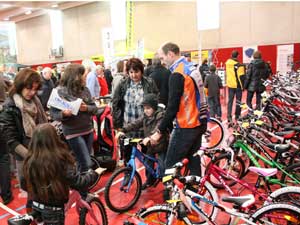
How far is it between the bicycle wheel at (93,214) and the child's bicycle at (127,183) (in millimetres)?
464

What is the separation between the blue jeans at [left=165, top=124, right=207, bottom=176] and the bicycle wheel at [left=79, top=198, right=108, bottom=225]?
792 millimetres

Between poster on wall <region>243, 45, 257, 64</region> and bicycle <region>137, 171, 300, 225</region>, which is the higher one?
poster on wall <region>243, 45, 257, 64</region>

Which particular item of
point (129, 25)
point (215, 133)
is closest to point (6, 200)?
point (215, 133)

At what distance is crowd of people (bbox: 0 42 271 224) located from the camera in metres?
2.16

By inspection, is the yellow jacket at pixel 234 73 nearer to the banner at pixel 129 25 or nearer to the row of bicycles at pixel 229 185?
the row of bicycles at pixel 229 185

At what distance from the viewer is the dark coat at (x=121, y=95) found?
3.74m

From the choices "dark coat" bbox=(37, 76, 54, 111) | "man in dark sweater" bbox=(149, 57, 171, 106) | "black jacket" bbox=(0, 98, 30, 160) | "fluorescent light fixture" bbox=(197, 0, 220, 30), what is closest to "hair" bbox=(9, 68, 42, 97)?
"black jacket" bbox=(0, 98, 30, 160)

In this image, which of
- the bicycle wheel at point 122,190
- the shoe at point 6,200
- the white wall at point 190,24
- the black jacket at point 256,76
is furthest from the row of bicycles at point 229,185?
the white wall at point 190,24

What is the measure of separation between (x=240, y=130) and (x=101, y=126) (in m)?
1.95

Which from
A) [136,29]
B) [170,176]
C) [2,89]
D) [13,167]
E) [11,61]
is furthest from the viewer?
[11,61]

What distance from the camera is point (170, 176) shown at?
223 cm

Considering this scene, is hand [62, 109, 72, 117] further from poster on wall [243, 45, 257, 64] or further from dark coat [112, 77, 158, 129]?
poster on wall [243, 45, 257, 64]

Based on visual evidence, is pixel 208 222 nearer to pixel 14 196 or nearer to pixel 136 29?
pixel 14 196

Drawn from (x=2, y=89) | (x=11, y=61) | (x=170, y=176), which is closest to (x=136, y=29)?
(x=11, y=61)
